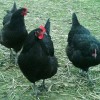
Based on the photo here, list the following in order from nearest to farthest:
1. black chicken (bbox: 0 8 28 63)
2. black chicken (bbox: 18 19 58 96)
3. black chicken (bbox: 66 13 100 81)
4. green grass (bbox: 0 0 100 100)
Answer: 1. black chicken (bbox: 18 19 58 96)
2. green grass (bbox: 0 0 100 100)
3. black chicken (bbox: 66 13 100 81)
4. black chicken (bbox: 0 8 28 63)

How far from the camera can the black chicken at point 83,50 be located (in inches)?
237

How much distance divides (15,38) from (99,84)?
1.75 metres

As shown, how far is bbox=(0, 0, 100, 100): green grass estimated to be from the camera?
5.83 metres

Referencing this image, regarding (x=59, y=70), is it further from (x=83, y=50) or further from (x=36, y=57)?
(x=36, y=57)

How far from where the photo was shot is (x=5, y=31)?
6449mm

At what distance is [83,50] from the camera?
612cm

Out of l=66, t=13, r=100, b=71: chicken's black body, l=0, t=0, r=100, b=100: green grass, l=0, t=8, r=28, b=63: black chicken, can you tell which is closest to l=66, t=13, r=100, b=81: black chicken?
l=66, t=13, r=100, b=71: chicken's black body

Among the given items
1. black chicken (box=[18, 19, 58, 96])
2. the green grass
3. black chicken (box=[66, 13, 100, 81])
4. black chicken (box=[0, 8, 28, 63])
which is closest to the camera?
black chicken (box=[18, 19, 58, 96])

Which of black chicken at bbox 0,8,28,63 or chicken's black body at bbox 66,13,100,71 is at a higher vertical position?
black chicken at bbox 0,8,28,63

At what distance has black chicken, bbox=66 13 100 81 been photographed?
6027 mm

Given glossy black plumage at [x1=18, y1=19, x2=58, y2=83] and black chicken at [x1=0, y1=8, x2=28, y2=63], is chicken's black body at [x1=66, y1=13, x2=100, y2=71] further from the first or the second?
black chicken at [x1=0, y1=8, x2=28, y2=63]

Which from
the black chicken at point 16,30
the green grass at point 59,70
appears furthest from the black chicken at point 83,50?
the black chicken at point 16,30

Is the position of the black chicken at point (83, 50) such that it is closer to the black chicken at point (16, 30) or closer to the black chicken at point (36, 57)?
the black chicken at point (36, 57)

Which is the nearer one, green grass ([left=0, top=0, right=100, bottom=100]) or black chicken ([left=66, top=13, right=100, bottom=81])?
green grass ([left=0, top=0, right=100, bottom=100])
